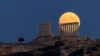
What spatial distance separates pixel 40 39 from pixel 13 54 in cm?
3445

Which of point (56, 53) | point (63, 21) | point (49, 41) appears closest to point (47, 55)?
point (56, 53)

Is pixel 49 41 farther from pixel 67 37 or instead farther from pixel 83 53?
pixel 83 53

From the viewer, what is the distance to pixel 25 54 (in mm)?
99875

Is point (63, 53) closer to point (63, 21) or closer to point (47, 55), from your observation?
point (47, 55)

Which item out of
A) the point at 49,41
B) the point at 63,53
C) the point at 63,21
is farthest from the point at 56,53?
the point at 63,21

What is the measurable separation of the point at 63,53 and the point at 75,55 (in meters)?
3.48

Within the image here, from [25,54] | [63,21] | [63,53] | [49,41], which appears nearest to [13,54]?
[25,54]

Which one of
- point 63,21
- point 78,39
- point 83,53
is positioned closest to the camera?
point 83,53

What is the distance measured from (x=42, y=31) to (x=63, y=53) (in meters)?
37.1

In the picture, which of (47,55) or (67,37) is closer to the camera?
(47,55)

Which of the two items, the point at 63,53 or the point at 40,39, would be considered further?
the point at 40,39

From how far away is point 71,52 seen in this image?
338 feet

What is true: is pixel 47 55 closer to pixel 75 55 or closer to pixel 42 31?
pixel 75 55

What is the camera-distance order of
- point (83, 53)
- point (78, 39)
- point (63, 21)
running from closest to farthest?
point (83, 53) → point (78, 39) → point (63, 21)
